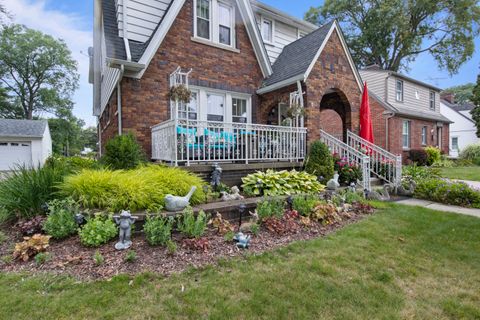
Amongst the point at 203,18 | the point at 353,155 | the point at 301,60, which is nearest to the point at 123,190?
the point at 203,18

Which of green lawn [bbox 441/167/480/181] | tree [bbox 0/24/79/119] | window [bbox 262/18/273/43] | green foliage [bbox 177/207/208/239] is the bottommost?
green foliage [bbox 177/207/208/239]

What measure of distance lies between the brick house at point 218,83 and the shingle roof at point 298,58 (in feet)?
0.16

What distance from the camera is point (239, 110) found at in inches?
368

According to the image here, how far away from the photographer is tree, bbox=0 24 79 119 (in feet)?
99.5

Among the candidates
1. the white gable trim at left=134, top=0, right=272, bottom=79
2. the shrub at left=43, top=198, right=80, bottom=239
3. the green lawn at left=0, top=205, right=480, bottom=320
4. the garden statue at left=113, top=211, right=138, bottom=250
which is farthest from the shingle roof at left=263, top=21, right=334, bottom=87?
the shrub at left=43, top=198, right=80, bottom=239

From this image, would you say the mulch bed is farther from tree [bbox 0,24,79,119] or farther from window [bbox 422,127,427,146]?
tree [bbox 0,24,79,119]

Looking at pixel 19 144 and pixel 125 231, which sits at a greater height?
pixel 19 144

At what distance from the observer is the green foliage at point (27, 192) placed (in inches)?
174

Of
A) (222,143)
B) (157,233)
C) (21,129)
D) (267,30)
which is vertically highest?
(267,30)

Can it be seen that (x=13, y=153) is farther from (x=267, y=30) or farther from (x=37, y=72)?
(x=267, y=30)

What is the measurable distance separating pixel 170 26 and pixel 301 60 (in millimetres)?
4321

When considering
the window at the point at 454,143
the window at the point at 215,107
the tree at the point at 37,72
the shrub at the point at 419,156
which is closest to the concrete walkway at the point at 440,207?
the window at the point at 215,107

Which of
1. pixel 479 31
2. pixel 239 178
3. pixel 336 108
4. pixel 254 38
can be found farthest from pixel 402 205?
pixel 479 31

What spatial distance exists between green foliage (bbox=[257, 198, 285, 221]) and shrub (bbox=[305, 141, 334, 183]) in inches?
118
